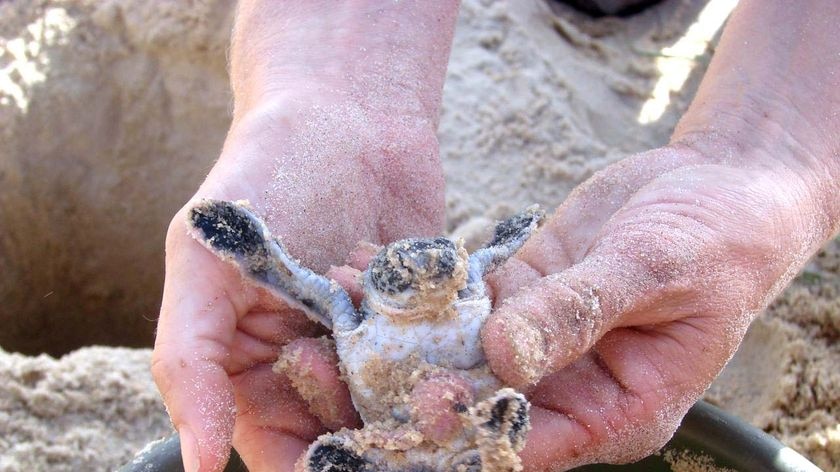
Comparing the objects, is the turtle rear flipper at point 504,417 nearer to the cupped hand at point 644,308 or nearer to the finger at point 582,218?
the cupped hand at point 644,308

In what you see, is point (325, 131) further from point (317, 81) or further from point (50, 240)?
point (50, 240)

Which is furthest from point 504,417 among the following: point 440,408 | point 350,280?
point 350,280

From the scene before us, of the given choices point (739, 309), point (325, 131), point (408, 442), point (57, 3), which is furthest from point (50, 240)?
point (739, 309)

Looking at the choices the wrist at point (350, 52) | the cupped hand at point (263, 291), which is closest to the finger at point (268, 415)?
the cupped hand at point (263, 291)

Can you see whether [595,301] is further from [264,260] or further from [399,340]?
[264,260]

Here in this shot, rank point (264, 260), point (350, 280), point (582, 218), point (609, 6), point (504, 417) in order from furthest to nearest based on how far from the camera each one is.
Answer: point (609, 6), point (582, 218), point (350, 280), point (264, 260), point (504, 417)

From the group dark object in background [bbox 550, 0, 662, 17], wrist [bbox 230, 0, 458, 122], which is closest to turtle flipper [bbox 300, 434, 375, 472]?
wrist [bbox 230, 0, 458, 122]
